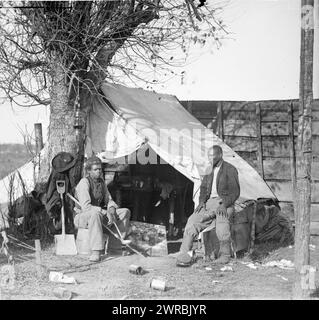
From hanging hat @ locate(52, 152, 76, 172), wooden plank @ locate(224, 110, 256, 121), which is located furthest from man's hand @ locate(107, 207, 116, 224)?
wooden plank @ locate(224, 110, 256, 121)

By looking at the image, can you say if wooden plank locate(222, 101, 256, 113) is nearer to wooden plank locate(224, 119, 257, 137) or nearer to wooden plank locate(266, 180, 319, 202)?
wooden plank locate(224, 119, 257, 137)

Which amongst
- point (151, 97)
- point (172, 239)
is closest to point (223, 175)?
point (172, 239)

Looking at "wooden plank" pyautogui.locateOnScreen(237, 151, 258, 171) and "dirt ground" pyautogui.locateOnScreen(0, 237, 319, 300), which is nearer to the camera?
"dirt ground" pyautogui.locateOnScreen(0, 237, 319, 300)

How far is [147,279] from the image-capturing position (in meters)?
5.89

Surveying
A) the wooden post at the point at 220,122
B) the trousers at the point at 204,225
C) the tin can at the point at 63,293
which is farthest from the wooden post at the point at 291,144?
the tin can at the point at 63,293

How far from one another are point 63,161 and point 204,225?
93.7 inches

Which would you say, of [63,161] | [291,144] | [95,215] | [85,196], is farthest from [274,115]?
[95,215]

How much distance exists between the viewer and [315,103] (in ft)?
29.9

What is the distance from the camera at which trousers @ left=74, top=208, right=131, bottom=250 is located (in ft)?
21.9

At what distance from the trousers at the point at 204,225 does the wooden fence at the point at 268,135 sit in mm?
2725

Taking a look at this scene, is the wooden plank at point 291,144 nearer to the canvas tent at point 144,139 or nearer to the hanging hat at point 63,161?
the canvas tent at point 144,139

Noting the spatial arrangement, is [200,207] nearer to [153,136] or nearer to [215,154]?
[215,154]

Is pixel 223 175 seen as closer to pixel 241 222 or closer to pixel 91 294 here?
pixel 241 222

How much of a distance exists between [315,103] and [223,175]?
2952mm
